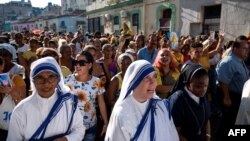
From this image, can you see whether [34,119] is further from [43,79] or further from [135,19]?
[135,19]

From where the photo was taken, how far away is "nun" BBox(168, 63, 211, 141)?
2.68m

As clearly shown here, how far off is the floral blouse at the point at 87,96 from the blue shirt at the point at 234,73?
2219 millimetres

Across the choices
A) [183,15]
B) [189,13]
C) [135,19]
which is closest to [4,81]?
[189,13]

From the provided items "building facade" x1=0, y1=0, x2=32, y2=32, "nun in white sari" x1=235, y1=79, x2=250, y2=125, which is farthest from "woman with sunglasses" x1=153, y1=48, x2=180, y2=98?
"building facade" x1=0, y1=0, x2=32, y2=32

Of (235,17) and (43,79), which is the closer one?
(43,79)

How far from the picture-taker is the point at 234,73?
4.30 meters

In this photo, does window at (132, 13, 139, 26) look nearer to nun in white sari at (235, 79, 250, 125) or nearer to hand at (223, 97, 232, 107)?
hand at (223, 97, 232, 107)

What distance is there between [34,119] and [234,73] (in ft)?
11.0

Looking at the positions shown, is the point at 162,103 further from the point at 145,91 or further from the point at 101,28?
the point at 101,28

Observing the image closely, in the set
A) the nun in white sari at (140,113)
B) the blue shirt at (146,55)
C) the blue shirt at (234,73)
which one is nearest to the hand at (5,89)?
the nun in white sari at (140,113)

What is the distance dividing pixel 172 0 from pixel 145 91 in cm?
1364

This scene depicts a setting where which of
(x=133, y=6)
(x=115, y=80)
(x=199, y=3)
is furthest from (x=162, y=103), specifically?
(x=133, y=6)

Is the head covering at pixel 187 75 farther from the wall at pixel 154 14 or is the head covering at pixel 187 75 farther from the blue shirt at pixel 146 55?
the wall at pixel 154 14

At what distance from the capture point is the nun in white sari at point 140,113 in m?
2.25
